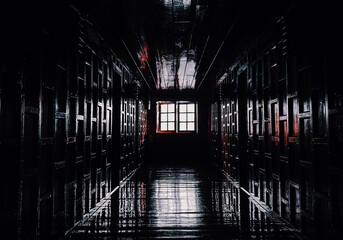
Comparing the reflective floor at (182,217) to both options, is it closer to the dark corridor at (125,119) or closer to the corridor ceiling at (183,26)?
the dark corridor at (125,119)

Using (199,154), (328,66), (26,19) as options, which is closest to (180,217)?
(328,66)

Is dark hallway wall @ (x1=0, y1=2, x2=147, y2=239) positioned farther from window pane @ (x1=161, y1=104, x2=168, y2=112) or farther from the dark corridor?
window pane @ (x1=161, y1=104, x2=168, y2=112)

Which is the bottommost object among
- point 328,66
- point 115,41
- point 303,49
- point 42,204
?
point 42,204

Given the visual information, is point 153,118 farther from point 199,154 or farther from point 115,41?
point 115,41

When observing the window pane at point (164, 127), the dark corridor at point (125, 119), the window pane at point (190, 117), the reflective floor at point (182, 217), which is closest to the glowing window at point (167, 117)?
the window pane at point (164, 127)

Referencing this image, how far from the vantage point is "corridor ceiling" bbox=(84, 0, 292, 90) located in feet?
14.7

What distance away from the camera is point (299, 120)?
3.32m

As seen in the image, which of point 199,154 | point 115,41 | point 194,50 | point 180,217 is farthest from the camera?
point 199,154

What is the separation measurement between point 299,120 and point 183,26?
10.8ft

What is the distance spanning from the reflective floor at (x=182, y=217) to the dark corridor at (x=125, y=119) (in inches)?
1.1

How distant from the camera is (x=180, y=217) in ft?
13.2

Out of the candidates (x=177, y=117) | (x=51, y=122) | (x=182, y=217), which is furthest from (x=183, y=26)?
(x=177, y=117)

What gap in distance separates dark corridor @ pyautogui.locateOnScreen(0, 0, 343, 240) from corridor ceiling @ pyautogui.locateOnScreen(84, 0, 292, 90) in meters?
0.03

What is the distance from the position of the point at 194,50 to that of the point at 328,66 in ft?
16.0
